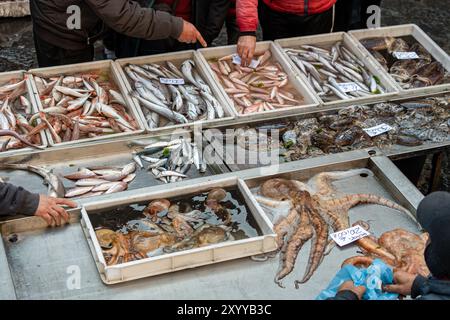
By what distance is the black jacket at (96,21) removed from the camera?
4.91 metres

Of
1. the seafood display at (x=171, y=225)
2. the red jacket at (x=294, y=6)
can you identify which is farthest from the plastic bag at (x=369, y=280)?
the red jacket at (x=294, y=6)

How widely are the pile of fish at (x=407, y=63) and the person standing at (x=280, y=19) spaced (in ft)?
1.63

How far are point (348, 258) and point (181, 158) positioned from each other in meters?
1.47

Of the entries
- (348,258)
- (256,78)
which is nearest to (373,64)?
(256,78)

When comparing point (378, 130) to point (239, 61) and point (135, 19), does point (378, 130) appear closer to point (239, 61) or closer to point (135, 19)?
point (239, 61)

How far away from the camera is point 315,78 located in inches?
224

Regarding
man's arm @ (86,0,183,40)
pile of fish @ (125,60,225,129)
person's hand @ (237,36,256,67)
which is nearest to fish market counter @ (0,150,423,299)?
pile of fish @ (125,60,225,129)

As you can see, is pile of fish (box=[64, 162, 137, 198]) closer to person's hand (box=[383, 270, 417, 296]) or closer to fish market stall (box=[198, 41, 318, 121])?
fish market stall (box=[198, 41, 318, 121])

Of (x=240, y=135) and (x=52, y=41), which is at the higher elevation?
(x=52, y=41)

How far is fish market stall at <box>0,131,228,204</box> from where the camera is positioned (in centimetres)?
424

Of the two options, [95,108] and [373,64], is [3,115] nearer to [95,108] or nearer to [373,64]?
[95,108]

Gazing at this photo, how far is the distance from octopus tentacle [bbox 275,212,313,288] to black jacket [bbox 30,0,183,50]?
2.08m

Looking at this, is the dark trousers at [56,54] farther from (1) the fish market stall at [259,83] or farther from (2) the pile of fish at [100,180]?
(2) the pile of fish at [100,180]

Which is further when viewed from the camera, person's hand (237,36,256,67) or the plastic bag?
person's hand (237,36,256,67)
